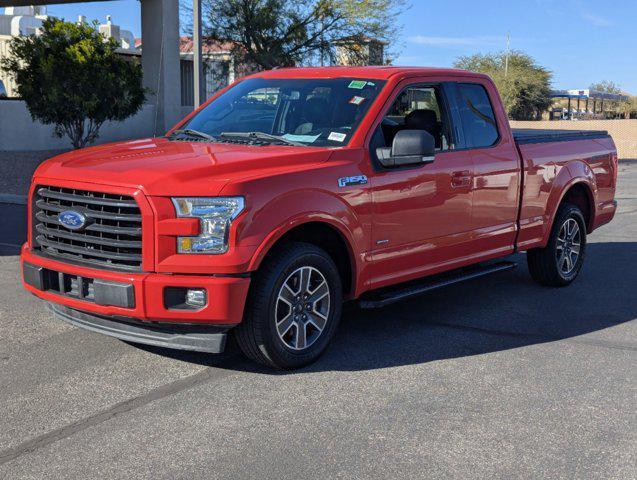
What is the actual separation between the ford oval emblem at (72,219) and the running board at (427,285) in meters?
1.99

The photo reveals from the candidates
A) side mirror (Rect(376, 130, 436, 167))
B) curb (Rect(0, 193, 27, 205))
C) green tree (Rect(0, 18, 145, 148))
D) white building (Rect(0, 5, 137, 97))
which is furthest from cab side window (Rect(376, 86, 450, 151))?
white building (Rect(0, 5, 137, 97))

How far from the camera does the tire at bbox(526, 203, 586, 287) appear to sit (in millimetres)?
8055

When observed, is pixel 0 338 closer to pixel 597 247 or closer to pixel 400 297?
pixel 400 297

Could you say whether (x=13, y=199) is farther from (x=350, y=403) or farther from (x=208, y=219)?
(x=350, y=403)

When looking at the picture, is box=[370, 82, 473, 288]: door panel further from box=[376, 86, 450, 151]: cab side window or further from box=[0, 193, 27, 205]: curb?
box=[0, 193, 27, 205]: curb

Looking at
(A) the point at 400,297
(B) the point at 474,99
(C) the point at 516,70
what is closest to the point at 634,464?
(A) the point at 400,297

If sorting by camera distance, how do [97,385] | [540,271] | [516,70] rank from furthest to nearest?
[516,70], [540,271], [97,385]

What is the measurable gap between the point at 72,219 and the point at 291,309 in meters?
1.46

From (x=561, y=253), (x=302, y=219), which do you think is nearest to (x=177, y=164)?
(x=302, y=219)

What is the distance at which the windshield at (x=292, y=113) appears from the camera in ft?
19.7

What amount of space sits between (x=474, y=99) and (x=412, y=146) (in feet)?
5.53

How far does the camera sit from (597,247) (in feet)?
35.6

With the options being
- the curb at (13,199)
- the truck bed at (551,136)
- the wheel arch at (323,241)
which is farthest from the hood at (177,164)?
the curb at (13,199)

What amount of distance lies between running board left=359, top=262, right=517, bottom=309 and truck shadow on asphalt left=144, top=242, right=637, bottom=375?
0.32 meters
